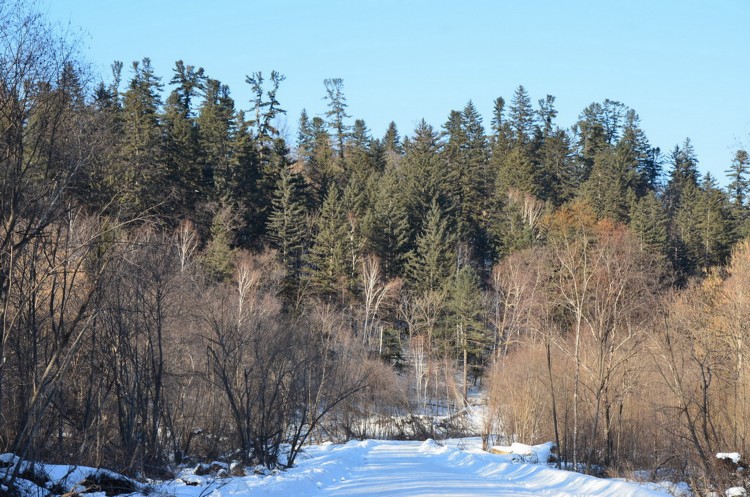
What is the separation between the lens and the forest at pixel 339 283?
1052 centimetres

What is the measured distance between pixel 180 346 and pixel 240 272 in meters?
20.3

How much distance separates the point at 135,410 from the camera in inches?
569

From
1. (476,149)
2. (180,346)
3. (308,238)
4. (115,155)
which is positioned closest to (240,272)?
Answer: (308,238)

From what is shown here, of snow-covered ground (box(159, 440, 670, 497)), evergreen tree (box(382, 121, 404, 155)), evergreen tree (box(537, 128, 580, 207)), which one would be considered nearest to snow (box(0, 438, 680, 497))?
Result: snow-covered ground (box(159, 440, 670, 497))

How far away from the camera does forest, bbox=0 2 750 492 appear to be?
10.5 meters

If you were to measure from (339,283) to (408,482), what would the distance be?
132 feet

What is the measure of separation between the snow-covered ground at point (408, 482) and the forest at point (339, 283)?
1.87m

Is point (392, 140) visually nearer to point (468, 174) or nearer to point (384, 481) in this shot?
point (468, 174)

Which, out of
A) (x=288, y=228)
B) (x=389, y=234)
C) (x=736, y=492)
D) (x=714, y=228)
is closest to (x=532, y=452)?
(x=736, y=492)

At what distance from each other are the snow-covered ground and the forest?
1875mm

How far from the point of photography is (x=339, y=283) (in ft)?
175

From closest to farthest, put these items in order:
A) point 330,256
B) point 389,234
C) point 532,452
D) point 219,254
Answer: point 532,452, point 219,254, point 330,256, point 389,234

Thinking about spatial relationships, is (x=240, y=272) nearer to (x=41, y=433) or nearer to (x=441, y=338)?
(x=441, y=338)

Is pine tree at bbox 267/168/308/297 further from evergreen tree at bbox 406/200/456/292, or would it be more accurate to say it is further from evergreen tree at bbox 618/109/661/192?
evergreen tree at bbox 618/109/661/192
